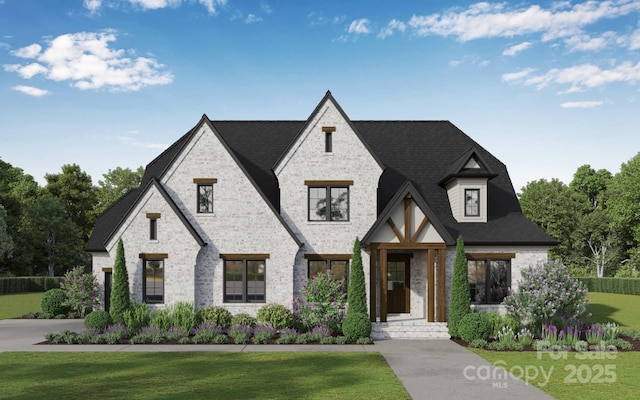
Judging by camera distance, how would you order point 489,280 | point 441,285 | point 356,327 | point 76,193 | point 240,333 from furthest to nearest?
1. point 76,193
2. point 489,280
3. point 441,285
4. point 240,333
5. point 356,327

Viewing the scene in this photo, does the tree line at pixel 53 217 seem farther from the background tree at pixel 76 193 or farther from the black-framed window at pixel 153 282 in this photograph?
the black-framed window at pixel 153 282

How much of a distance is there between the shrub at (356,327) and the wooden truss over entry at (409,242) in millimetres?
2565

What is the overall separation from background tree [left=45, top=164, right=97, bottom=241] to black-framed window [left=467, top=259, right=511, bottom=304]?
2489 inches

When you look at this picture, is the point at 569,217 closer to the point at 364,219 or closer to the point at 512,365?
the point at 364,219

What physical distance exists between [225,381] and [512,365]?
921cm

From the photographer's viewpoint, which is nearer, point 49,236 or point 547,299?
point 547,299

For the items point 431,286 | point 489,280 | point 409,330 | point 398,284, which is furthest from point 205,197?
point 489,280

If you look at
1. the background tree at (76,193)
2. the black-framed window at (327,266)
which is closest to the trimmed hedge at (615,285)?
the black-framed window at (327,266)

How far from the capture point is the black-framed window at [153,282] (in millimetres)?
23516

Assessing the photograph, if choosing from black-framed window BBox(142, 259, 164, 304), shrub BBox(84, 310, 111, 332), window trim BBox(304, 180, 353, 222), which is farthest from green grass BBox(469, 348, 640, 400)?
shrub BBox(84, 310, 111, 332)

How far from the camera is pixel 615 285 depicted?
5653 centimetres

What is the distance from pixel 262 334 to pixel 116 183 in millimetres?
64379

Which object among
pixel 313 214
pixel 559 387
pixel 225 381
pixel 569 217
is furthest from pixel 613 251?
pixel 225 381

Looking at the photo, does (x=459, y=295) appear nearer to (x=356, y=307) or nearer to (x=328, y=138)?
(x=356, y=307)
